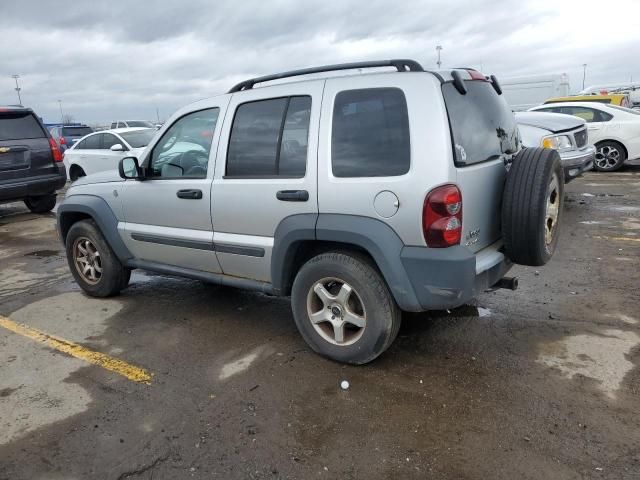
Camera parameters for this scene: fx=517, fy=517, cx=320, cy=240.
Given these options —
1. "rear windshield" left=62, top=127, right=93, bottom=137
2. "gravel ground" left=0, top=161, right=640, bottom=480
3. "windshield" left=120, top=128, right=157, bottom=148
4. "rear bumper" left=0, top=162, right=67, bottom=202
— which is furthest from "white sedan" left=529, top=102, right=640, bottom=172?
"rear windshield" left=62, top=127, right=93, bottom=137

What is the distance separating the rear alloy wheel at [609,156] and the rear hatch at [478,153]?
902cm

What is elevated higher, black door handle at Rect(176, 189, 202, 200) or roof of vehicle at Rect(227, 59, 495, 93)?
roof of vehicle at Rect(227, 59, 495, 93)

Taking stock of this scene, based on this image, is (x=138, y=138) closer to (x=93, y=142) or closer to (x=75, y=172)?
(x=93, y=142)

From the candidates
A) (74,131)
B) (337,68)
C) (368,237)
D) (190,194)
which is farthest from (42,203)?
(74,131)

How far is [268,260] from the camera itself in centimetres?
362

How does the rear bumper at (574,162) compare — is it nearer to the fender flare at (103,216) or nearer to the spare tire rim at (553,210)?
the spare tire rim at (553,210)

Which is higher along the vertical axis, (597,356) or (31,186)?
(31,186)

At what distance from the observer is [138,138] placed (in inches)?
442

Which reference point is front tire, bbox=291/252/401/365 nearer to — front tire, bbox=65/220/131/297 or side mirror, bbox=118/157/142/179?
side mirror, bbox=118/157/142/179

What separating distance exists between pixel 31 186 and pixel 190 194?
21.1 ft

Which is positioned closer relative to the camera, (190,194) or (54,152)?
(190,194)

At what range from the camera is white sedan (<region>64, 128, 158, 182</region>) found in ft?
36.4

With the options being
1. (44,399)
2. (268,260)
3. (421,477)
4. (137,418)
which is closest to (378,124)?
(268,260)

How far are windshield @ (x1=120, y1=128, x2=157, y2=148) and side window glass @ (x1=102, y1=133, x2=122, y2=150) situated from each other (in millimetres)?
439
